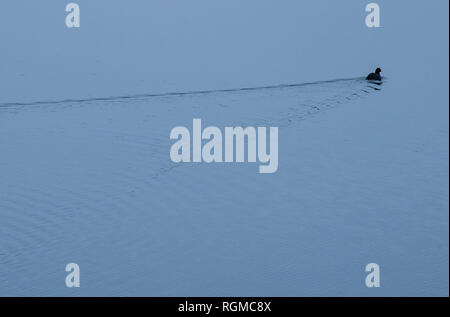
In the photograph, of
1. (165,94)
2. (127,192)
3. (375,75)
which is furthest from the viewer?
(375,75)

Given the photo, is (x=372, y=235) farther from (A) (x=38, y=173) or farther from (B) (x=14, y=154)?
(B) (x=14, y=154)

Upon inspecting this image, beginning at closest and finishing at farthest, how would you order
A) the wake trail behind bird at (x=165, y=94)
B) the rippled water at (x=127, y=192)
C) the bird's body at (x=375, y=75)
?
the rippled water at (x=127, y=192) < the wake trail behind bird at (x=165, y=94) < the bird's body at (x=375, y=75)

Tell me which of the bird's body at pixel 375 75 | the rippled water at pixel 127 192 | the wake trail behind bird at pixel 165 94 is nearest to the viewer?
the rippled water at pixel 127 192

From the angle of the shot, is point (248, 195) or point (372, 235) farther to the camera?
point (248, 195)

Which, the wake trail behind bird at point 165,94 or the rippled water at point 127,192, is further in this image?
the wake trail behind bird at point 165,94

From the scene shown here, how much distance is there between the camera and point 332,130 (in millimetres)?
13672

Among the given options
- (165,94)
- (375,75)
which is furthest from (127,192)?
(375,75)

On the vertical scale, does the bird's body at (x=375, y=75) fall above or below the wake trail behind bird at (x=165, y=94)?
above

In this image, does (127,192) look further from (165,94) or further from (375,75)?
(375,75)

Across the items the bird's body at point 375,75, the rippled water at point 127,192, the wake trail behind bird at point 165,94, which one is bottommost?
the rippled water at point 127,192

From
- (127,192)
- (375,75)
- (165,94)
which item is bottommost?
(127,192)

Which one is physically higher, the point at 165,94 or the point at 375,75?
the point at 375,75
